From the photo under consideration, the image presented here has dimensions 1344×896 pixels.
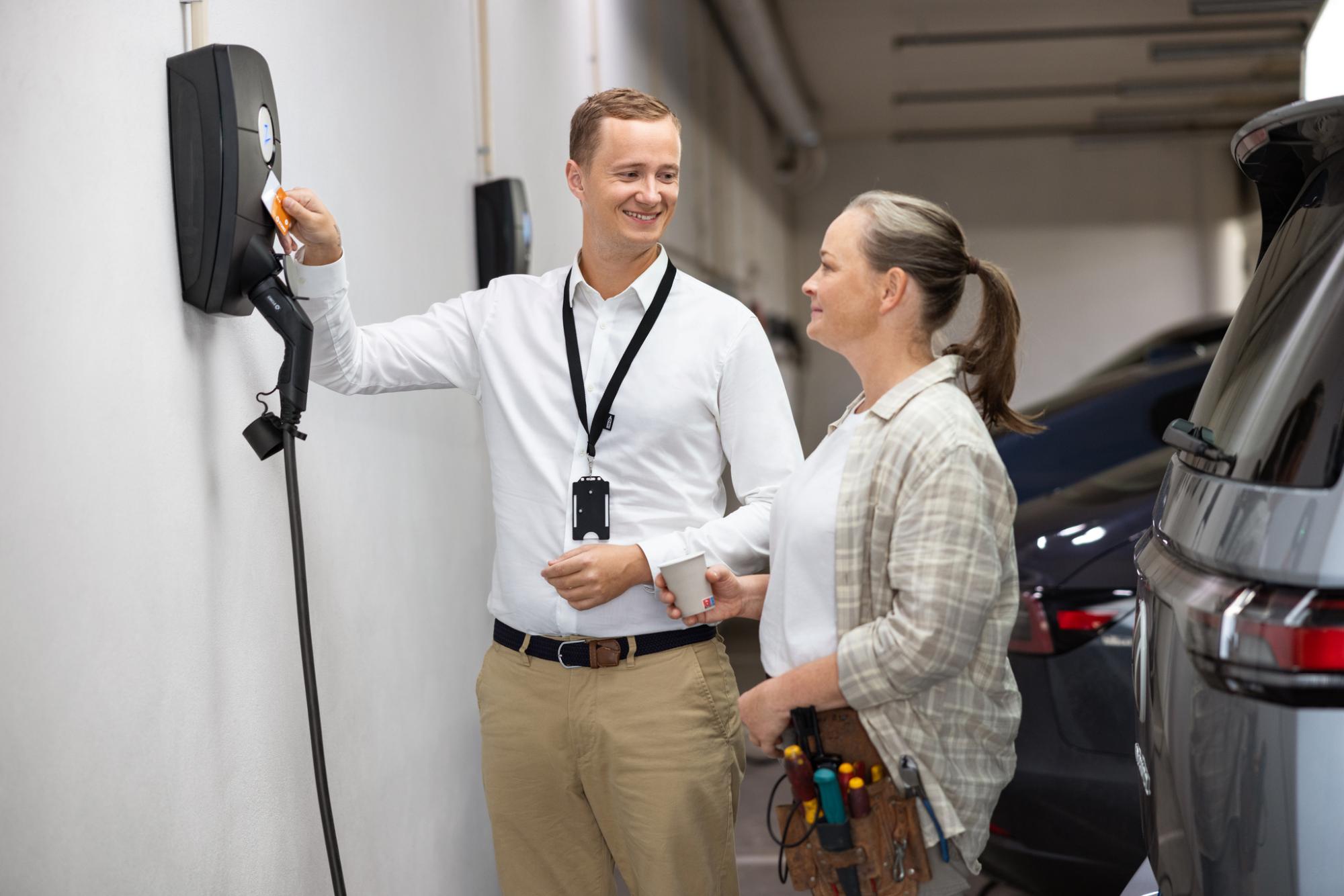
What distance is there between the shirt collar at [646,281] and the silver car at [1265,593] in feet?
2.72

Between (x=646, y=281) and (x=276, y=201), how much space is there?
1.95ft

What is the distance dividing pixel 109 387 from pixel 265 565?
1.46ft

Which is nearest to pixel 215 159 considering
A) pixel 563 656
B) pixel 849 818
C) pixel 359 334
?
pixel 359 334

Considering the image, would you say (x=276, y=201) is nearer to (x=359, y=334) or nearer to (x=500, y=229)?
(x=359, y=334)

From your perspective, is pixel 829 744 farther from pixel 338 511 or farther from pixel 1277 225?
pixel 338 511

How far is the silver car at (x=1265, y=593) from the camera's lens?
1038 millimetres

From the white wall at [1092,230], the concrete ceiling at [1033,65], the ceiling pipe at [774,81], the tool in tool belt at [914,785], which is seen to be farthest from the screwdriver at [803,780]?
the white wall at [1092,230]

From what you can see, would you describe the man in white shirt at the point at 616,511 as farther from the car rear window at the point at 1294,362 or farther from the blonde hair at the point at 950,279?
the car rear window at the point at 1294,362

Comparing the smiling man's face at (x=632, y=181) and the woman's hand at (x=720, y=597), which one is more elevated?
the smiling man's face at (x=632, y=181)

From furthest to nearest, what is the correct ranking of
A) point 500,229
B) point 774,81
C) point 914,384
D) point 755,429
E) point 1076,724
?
point 774,81 → point 500,229 → point 1076,724 → point 755,429 → point 914,384

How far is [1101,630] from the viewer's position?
2363mm

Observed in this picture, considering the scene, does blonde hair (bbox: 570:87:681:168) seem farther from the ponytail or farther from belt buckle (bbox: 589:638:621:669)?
belt buckle (bbox: 589:638:621:669)

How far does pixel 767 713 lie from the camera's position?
4.86 ft

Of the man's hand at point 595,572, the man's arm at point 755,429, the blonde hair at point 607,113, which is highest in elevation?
the blonde hair at point 607,113
